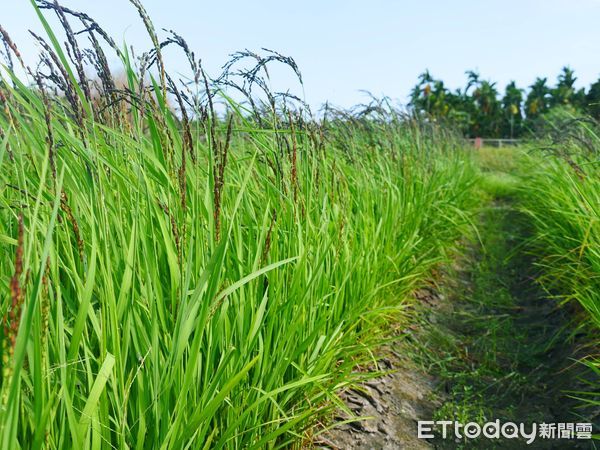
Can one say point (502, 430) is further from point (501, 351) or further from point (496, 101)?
point (496, 101)

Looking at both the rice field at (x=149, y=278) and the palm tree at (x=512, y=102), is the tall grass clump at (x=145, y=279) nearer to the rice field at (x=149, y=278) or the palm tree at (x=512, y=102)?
the rice field at (x=149, y=278)

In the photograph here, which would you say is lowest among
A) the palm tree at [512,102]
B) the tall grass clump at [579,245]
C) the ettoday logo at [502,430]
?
the ettoday logo at [502,430]

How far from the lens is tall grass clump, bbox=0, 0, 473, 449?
120 cm

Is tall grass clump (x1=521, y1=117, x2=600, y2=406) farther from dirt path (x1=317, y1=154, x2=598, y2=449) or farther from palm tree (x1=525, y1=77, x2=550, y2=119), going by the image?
palm tree (x1=525, y1=77, x2=550, y2=119)

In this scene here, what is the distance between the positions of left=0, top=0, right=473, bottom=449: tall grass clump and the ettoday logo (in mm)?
554

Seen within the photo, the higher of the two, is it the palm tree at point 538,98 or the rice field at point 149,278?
the palm tree at point 538,98

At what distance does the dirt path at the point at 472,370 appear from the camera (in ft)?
8.11

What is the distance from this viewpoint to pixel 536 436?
266 centimetres

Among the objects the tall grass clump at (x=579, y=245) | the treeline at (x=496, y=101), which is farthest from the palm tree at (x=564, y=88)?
the tall grass clump at (x=579, y=245)

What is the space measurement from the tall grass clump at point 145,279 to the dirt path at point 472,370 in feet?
1.04

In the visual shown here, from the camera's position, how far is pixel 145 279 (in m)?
1.53

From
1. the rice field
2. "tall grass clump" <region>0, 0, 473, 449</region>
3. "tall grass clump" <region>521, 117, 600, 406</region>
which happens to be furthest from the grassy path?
"tall grass clump" <region>0, 0, 473, 449</region>

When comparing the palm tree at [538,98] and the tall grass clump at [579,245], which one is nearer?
the tall grass clump at [579,245]

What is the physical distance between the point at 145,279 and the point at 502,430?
2.04m
